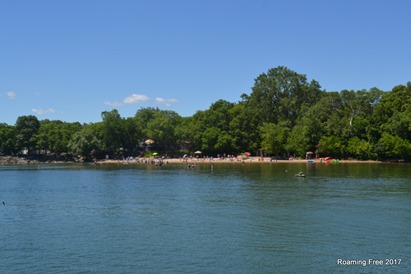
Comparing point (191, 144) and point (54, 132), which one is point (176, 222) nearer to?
point (191, 144)

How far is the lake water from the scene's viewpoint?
24906 millimetres

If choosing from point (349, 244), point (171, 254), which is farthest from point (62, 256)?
point (349, 244)

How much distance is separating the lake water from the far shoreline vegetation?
50.6 m

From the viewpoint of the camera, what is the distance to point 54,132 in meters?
146

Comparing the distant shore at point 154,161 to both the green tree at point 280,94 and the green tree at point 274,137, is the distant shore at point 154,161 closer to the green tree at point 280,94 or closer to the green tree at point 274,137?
the green tree at point 274,137

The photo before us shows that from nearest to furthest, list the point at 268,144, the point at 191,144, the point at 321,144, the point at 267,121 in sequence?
1. the point at 321,144
2. the point at 268,144
3. the point at 267,121
4. the point at 191,144

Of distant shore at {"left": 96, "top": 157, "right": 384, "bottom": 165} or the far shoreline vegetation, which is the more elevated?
the far shoreline vegetation

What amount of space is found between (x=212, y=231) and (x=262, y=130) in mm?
88997

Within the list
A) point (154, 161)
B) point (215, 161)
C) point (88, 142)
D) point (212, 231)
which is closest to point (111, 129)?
point (88, 142)

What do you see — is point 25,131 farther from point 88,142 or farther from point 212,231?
point 212,231

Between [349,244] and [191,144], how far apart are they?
11138 cm

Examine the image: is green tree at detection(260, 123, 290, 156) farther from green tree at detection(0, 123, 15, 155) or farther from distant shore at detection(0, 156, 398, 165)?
green tree at detection(0, 123, 15, 155)

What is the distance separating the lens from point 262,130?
393 ft

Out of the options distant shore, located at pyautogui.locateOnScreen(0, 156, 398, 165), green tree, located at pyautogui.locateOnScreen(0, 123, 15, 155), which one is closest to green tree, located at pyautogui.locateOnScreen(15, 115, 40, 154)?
green tree, located at pyautogui.locateOnScreen(0, 123, 15, 155)
